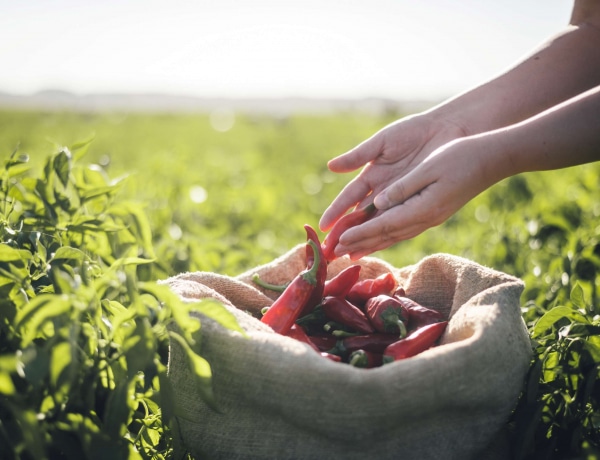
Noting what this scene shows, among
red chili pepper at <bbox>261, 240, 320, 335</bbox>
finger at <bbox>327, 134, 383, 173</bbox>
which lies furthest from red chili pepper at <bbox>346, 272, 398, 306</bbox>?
finger at <bbox>327, 134, 383, 173</bbox>

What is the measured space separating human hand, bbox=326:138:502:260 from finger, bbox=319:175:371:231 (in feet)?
1.26

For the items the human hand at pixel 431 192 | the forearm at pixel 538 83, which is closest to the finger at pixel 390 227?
the human hand at pixel 431 192

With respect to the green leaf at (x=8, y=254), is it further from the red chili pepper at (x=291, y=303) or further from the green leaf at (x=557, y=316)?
the green leaf at (x=557, y=316)

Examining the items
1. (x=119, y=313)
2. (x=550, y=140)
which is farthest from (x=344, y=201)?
(x=119, y=313)

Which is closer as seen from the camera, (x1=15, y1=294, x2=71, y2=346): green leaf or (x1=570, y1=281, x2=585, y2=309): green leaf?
(x1=15, y1=294, x2=71, y2=346): green leaf

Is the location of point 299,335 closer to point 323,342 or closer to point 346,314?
point 323,342

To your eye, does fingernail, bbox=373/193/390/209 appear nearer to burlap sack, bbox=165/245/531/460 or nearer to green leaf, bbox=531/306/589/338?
burlap sack, bbox=165/245/531/460

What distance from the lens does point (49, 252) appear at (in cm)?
239

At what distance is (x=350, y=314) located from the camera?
8.64 feet

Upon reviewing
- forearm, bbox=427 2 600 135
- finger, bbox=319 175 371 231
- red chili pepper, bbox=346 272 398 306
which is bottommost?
red chili pepper, bbox=346 272 398 306

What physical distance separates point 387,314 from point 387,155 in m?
0.88

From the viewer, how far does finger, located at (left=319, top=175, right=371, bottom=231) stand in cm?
285

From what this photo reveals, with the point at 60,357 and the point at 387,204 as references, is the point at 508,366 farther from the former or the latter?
the point at 60,357

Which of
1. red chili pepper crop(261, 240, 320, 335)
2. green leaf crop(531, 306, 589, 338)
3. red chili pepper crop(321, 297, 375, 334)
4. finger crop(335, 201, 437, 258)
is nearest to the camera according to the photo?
green leaf crop(531, 306, 589, 338)
